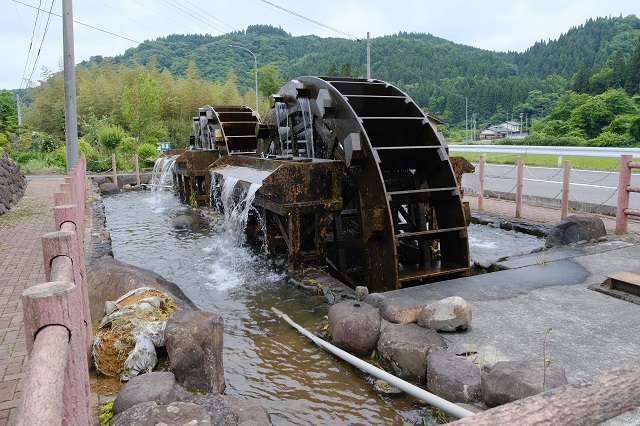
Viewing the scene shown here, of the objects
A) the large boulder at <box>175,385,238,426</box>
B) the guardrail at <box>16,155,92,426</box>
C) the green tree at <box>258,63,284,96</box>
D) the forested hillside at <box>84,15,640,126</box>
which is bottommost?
the large boulder at <box>175,385,238,426</box>

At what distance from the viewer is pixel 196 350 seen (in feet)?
11.7

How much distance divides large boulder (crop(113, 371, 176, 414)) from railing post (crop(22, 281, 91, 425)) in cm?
135

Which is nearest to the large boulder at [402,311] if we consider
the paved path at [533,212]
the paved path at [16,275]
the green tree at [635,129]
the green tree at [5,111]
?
the paved path at [16,275]

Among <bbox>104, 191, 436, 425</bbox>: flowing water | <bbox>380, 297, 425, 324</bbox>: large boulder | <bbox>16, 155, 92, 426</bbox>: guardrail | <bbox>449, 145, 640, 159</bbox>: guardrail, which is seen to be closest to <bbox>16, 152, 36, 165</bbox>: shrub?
<bbox>104, 191, 436, 425</bbox>: flowing water

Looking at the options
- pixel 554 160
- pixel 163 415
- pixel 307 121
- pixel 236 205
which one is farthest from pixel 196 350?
pixel 554 160

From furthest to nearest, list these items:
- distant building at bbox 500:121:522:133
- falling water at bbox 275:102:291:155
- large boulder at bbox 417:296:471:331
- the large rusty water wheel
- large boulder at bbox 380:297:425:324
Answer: distant building at bbox 500:121:522:133
falling water at bbox 275:102:291:155
the large rusty water wheel
large boulder at bbox 380:297:425:324
large boulder at bbox 417:296:471:331

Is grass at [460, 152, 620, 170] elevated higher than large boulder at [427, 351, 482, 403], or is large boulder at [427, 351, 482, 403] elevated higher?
grass at [460, 152, 620, 170]

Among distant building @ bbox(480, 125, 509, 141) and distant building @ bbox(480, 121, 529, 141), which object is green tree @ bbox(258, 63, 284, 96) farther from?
distant building @ bbox(480, 121, 529, 141)

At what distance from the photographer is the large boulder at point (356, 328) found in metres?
4.35

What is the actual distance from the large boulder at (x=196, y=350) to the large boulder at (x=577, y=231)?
5966mm

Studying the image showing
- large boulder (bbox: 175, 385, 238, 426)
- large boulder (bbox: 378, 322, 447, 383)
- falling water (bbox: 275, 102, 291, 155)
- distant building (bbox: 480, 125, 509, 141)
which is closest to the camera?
large boulder (bbox: 175, 385, 238, 426)

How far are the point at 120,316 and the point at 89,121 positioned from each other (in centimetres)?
2749

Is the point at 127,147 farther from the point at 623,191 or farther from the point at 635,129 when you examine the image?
the point at 635,129

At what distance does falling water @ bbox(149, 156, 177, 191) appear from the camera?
17.4 meters
